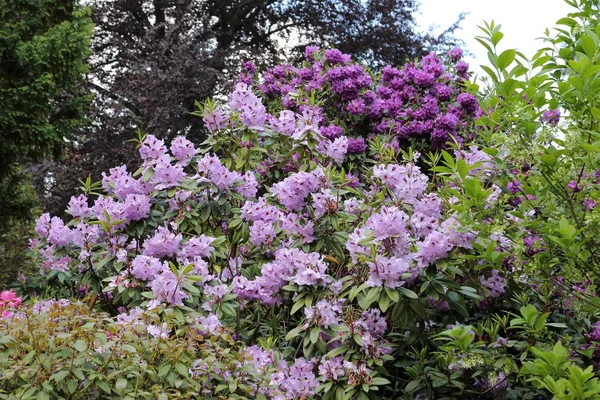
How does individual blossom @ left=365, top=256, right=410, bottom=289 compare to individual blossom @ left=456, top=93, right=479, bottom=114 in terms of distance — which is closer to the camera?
individual blossom @ left=365, top=256, right=410, bottom=289

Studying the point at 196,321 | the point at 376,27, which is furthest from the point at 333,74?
the point at 376,27

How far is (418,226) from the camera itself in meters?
3.09

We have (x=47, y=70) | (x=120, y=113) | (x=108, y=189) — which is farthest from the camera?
(x=120, y=113)

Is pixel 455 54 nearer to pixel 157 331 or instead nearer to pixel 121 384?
pixel 157 331

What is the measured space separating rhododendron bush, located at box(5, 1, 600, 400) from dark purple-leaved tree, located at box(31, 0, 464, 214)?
773 centimetres

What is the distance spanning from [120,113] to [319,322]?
1010cm

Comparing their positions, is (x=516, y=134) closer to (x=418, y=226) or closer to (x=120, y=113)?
(x=418, y=226)

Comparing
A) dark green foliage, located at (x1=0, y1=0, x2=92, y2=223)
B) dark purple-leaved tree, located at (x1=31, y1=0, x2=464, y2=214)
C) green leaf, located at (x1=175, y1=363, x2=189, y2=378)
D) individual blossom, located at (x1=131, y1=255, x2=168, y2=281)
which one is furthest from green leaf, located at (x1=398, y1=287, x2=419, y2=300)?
dark purple-leaved tree, located at (x1=31, y1=0, x2=464, y2=214)

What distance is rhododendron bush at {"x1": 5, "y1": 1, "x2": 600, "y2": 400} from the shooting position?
250 centimetres

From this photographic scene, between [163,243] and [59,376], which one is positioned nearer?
[59,376]

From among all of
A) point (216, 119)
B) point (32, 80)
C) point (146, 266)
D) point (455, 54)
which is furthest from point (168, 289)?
point (32, 80)

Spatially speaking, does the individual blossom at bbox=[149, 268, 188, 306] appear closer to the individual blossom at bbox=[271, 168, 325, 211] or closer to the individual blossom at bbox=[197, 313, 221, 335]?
the individual blossom at bbox=[197, 313, 221, 335]

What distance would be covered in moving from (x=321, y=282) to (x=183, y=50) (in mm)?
9849

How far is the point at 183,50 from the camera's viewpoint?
1212cm
